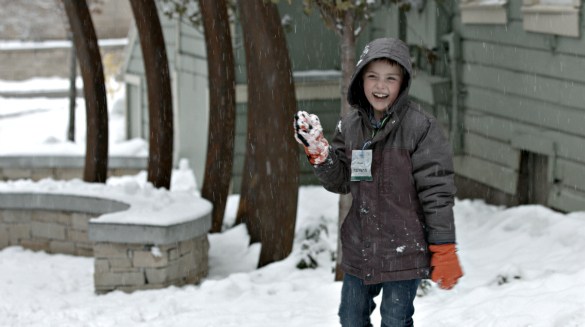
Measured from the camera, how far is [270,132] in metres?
8.89

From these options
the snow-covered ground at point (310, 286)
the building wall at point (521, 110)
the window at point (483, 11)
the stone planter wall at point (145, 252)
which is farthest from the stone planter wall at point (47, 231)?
→ the window at point (483, 11)

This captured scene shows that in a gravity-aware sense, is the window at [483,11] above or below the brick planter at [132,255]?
above

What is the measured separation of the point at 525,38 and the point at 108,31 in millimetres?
24415

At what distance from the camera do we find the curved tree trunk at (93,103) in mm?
10523

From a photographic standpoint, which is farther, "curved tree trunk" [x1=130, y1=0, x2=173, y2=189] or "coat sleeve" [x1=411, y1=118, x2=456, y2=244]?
"curved tree trunk" [x1=130, y1=0, x2=173, y2=189]

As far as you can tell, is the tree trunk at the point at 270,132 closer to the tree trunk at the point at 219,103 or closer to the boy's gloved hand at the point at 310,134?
the tree trunk at the point at 219,103

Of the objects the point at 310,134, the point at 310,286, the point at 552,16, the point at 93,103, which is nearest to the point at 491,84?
the point at 552,16

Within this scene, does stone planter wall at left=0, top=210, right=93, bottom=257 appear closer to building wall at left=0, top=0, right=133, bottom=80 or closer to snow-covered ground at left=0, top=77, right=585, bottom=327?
snow-covered ground at left=0, top=77, right=585, bottom=327

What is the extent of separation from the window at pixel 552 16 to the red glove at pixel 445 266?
4266mm

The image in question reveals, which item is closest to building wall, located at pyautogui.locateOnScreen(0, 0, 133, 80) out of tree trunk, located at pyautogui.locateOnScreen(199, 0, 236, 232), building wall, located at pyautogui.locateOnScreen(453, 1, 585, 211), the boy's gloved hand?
tree trunk, located at pyautogui.locateOnScreen(199, 0, 236, 232)

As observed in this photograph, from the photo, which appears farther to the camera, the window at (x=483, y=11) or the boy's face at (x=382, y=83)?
the window at (x=483, y=11)

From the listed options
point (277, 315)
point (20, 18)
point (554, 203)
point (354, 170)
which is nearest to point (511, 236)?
point (554, 203)

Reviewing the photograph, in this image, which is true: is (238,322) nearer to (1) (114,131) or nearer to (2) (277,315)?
(2) (277,315)

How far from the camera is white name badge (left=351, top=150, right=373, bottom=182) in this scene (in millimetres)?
4273
